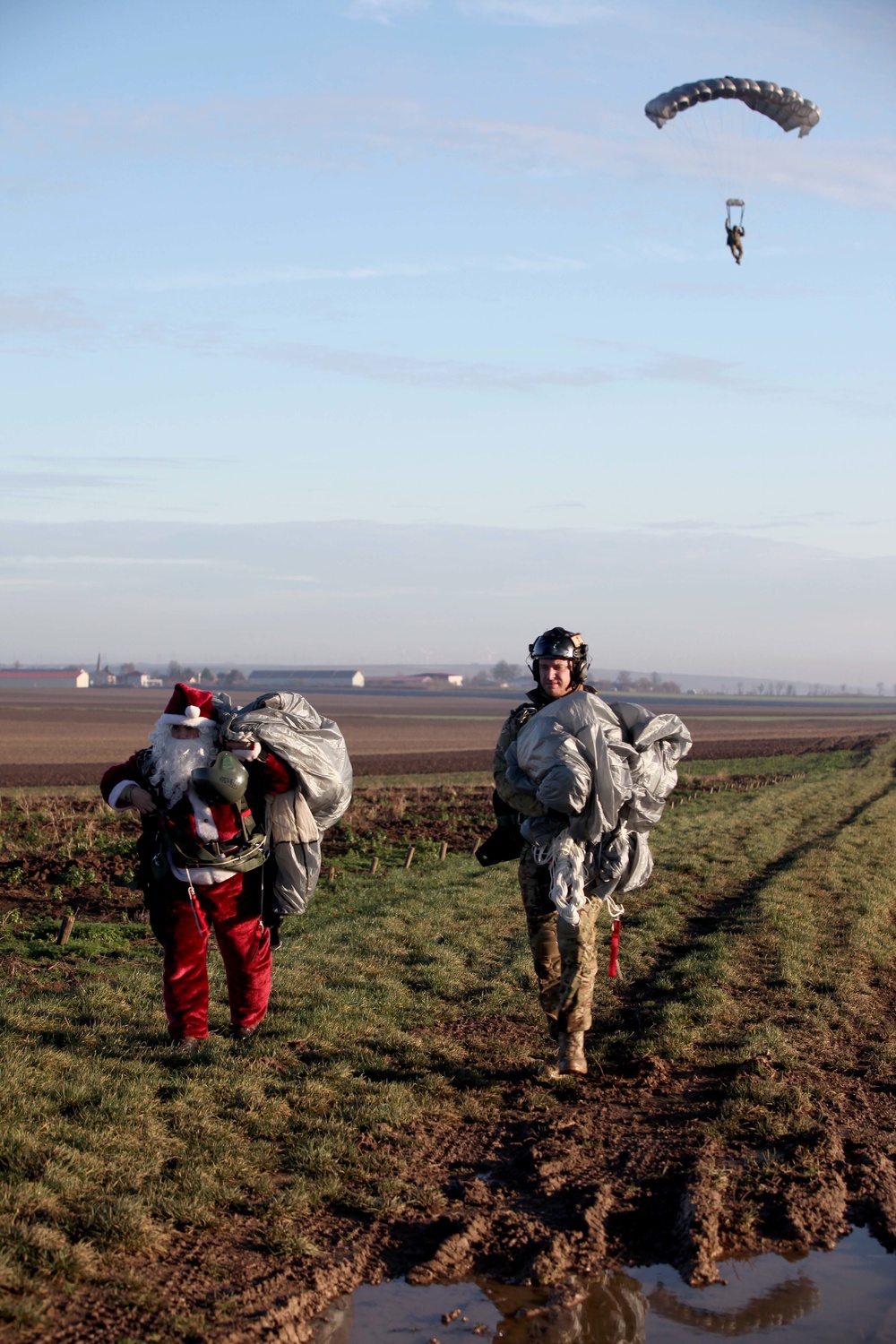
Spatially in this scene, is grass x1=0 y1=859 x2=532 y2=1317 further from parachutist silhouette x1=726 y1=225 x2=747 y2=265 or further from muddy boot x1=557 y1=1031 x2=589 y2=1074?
parachutist silhouette x1=726 y1=225 x2=747 y2=265

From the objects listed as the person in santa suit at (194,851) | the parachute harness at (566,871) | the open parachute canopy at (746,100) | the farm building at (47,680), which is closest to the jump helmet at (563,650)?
the parachute harness at (566,871)

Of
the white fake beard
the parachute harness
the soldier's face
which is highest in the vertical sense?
the soldier's face

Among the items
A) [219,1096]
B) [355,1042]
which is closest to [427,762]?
[355,1042]

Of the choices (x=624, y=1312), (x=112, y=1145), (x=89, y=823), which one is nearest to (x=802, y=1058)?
(x=624, y=1312)

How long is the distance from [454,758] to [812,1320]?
4411cm

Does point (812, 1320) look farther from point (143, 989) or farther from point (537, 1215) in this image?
point (143, 989)

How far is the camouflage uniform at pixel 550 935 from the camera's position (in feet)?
20.0

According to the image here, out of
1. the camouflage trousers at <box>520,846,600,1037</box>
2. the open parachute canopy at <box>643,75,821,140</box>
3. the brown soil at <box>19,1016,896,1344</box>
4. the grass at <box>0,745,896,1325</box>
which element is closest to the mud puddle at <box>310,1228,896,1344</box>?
the brown soil at <box>19,1016,896,1344</box>

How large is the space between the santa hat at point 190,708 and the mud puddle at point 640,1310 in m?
3.01

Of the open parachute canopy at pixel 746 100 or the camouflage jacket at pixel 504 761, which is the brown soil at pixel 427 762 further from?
the camouflage jacket at pixel 504 761

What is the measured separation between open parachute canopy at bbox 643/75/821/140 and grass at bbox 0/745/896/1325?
15305 millimetres

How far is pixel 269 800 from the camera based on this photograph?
20.8 feet

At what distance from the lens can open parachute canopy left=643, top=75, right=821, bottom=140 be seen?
2100 centimetres

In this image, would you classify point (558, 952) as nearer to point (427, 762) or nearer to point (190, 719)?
point (190, 719)
